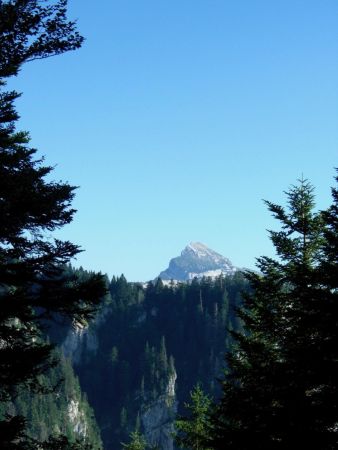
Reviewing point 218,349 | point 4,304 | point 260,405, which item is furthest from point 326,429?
point 218,349

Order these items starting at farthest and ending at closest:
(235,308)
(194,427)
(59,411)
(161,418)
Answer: (161,418)
(59,411)
(194,427)
(235,308)

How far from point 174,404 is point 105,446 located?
2580 cm

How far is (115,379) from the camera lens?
189500mm

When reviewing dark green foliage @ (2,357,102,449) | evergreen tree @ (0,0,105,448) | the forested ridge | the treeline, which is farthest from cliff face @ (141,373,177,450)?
evergreen tree @ (0,0,105,448)

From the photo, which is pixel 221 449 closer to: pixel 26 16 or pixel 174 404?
pixel 26 16

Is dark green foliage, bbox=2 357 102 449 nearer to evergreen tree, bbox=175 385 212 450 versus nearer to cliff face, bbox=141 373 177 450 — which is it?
cliff face, bbox=141 373 177 450

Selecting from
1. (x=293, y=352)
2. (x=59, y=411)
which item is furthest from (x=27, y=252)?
(x=59, y=411)

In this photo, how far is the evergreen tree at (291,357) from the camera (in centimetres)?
1228

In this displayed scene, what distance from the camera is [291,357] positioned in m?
13.2

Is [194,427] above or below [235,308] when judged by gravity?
below

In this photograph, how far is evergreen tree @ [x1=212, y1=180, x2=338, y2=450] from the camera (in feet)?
40.3

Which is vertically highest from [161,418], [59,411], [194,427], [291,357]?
[291,357]

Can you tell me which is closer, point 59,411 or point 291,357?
point 291,357

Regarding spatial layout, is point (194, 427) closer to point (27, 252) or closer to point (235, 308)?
point (235, 308)
